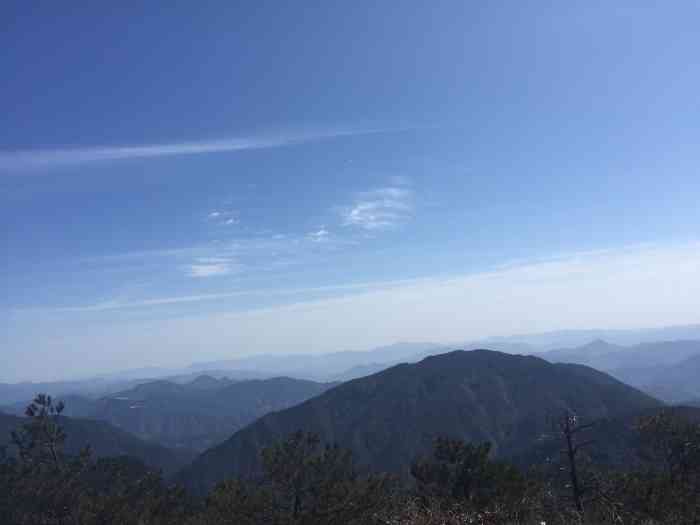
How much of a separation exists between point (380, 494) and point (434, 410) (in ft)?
475

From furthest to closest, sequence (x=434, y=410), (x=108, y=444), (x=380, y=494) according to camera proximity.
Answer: (x=108, y=444) → (x=434, y=410) → (x=380, y=494)

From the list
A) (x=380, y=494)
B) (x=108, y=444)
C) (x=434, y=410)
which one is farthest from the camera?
(x=108, y=444)

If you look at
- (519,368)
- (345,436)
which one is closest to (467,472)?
(345,436)

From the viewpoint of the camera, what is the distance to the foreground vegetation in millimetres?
16484

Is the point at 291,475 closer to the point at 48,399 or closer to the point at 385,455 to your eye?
the point at 48,399

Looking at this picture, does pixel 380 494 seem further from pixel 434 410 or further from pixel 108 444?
pixel 108 444

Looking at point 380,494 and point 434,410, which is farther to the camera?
point 434,410

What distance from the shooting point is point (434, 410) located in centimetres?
15875

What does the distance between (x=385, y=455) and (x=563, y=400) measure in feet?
192

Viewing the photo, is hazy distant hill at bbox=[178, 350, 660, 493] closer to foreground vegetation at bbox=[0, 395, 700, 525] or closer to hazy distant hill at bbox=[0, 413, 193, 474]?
hazy distant hill at bbox=[0, 413, 193, 474]

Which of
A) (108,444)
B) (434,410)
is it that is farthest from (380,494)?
(108,444)

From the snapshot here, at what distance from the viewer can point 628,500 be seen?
2188 cm

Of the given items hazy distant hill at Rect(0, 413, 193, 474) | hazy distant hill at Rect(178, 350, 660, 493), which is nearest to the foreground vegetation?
hazy distant hill at Rect(178, 350, 660, 493)

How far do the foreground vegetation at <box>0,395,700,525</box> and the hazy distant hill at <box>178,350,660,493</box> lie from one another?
102m
